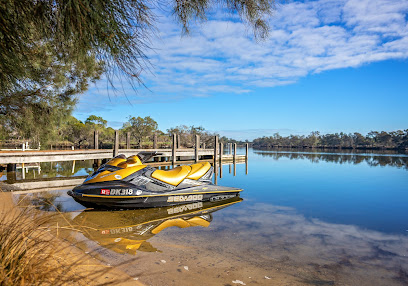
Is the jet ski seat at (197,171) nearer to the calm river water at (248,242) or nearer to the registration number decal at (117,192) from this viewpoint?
the calm river water at (248,242)

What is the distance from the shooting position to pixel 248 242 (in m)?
4.79

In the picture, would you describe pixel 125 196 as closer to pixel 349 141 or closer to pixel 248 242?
pixel 248 242

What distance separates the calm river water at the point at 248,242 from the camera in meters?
3.54

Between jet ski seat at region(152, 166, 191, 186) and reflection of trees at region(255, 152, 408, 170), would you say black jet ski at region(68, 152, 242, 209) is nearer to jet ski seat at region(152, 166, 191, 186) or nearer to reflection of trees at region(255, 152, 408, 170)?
jet ski seat at region(152, 166, 191, 186)

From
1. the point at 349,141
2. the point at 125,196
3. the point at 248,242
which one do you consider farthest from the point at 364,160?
the point at 349,141

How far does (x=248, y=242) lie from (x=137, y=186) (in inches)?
105

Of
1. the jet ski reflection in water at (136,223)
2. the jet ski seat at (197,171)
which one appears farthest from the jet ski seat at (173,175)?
the jet ski reflection in water at (136,223)

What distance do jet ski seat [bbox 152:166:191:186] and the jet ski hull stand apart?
0.23m

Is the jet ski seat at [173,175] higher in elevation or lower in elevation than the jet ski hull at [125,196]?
higher

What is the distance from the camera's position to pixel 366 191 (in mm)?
11602

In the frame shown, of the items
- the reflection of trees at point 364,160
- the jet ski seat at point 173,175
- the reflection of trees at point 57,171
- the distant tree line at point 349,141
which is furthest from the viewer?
the distant tree line at point 349,141

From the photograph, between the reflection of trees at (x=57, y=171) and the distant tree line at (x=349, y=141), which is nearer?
the reflection of trees at (x=57, y=171)

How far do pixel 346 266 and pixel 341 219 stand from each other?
3.20m

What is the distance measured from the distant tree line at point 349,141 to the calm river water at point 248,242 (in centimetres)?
7921
